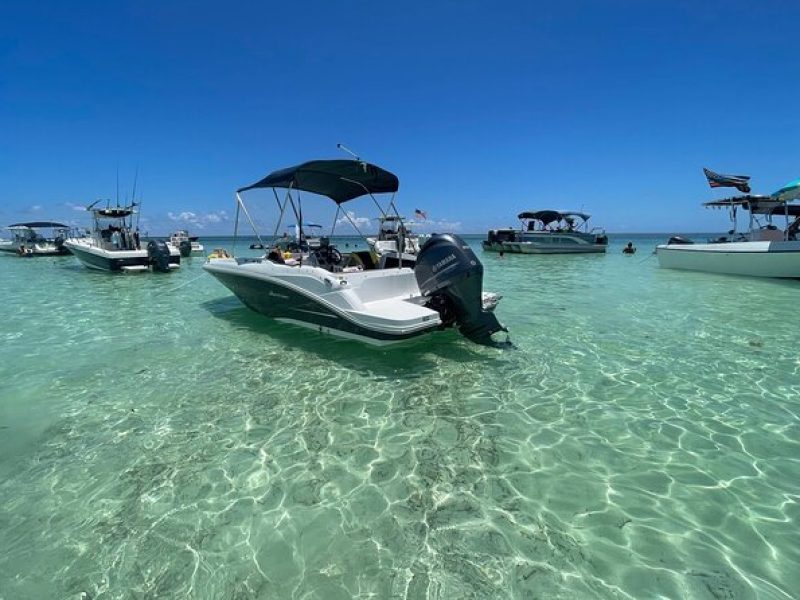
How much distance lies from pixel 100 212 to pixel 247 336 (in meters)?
19.1

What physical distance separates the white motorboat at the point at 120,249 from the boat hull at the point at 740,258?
27.2 m

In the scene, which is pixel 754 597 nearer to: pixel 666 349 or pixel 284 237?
pixel 666 349

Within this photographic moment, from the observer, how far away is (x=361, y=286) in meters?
6.98

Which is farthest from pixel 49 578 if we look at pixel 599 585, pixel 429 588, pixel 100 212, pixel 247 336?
pixel 100 212

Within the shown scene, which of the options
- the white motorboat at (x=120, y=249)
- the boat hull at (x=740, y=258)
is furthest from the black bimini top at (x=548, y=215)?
the white motorboat at (x=120, y=249)

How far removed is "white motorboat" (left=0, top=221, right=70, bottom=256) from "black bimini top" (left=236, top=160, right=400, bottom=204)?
124 feet

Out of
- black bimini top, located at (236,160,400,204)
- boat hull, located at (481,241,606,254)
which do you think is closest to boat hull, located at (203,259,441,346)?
black bimini top, located at (236,160,400,204)

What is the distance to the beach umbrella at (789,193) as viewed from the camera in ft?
53.2

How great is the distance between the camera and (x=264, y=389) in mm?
5375

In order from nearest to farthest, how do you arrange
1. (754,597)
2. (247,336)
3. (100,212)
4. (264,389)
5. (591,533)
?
(754,597) < (591,533) < (264,389) < (247,336) < (100,212)

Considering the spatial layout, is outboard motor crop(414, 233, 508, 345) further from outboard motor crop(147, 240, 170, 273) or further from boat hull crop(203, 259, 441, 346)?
outboard motor crop(147, 240, 170, 273)

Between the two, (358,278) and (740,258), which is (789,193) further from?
(358,278)

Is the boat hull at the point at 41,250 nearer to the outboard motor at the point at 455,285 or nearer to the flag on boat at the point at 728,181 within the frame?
the outboard motor at the point at 455,285

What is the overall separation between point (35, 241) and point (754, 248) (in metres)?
52.6
